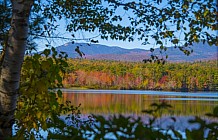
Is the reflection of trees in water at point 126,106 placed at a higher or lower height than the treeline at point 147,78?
higher

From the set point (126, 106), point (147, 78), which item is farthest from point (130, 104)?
point (147, 78)

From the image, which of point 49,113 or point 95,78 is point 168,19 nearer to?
point 49,113

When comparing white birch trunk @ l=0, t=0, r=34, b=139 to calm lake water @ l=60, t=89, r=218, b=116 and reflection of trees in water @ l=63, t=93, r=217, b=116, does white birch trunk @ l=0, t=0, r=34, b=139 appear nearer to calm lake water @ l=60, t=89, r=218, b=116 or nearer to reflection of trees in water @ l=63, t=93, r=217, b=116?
calm lake water @ l=60, t=89, r=218, b=116

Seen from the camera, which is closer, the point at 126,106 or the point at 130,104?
the point at 126,106

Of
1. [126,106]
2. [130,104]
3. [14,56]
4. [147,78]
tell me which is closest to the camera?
[14,56]

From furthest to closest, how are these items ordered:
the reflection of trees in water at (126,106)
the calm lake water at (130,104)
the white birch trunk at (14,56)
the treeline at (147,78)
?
the treeline at (147,78), the reflection of trees in water at (126,106), the calm lake water at (130,104), the white birch trunk at (14,56)

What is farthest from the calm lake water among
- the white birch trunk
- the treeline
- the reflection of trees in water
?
the treeline

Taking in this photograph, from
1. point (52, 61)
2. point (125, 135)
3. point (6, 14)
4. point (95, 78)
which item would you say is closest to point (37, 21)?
point (6, 14)

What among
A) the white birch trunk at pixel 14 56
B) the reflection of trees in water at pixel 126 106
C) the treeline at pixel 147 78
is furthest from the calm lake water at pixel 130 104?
Result: the treeline at pixel 147 78

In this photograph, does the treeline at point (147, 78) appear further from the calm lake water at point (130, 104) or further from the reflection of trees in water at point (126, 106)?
the reflection of trees in water at point (126, 106)

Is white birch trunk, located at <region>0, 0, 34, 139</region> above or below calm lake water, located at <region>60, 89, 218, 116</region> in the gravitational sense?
above

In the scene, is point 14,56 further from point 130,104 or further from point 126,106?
point 130,104

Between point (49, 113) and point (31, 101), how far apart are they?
214 millimetres

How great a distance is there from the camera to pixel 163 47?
121 inches
